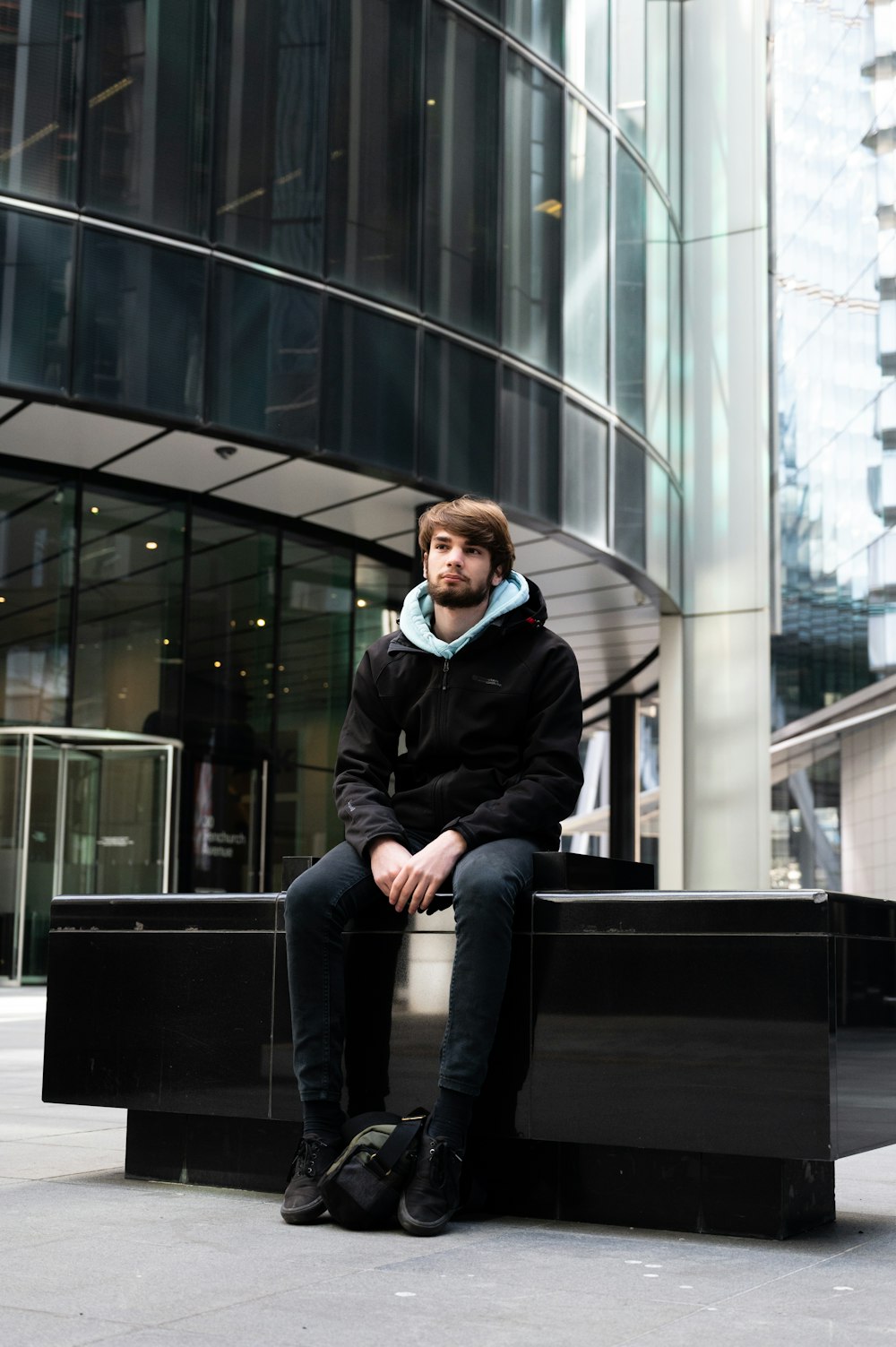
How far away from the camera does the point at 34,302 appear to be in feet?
42.3

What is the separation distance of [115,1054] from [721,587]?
53.0ft

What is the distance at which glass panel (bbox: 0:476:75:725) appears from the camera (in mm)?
15445

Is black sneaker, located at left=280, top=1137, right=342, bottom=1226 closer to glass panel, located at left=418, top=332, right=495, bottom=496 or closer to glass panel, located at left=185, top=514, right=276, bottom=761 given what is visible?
glass panel, located at left=418, top=332, right=495, bottom=496

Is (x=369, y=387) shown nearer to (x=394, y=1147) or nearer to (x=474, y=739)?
(x=474, y=739)

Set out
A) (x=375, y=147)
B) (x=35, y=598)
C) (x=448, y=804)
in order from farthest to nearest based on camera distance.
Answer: (x=35, y=598) < (x=375, y=147) < (x=448, y=804)

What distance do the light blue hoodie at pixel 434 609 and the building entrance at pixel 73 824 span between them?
38.0 feet

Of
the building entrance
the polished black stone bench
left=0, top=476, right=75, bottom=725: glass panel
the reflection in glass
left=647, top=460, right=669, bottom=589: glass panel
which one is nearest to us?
the polished black stone bench

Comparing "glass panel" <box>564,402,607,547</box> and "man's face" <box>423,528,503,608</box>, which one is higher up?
"glass panel" <box>564,402,607,547</box>

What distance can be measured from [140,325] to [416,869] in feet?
32.8

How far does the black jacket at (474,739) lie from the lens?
171 inches

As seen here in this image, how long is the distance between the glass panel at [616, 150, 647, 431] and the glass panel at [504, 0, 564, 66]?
179cm

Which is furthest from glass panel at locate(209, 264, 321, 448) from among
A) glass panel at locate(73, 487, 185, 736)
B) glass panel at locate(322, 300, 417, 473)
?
glass panel at locate(73, 487, 185, 736)

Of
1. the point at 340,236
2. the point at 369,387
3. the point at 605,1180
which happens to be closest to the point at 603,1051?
the point at 605,1180

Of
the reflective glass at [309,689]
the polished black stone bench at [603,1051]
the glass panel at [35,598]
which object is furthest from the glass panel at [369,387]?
the polished black stone bench at [603,1051]
